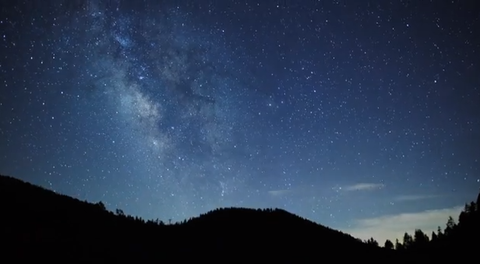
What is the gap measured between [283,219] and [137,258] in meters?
21.4

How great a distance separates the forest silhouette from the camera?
1622cm

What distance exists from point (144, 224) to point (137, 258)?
8.86m

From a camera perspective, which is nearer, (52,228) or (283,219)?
(52,228)

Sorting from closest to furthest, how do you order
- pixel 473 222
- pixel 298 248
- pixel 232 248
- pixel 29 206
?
pixel 29 206 → pixel 232 248 → pixel 298 248 → pixel 473 222

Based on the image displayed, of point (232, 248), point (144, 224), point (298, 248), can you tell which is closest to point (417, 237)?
point (298, 248)

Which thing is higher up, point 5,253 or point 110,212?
point 110,212

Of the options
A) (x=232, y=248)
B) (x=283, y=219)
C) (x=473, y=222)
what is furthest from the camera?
(x=473, y=222)

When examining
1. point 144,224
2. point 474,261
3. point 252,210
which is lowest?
point 474,261

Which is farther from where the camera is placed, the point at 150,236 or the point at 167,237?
the point at 167,237

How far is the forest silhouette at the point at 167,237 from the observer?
53.2ft

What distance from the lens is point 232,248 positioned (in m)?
26.1

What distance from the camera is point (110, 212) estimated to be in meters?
26.2

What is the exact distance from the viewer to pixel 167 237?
25.4m

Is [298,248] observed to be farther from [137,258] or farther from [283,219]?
[137,258]
